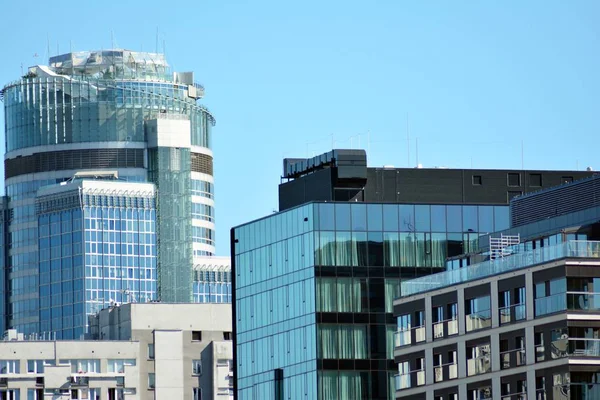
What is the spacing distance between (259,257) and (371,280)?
10.3 meters

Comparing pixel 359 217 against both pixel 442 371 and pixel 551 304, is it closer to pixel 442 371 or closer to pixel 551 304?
pixel 442 371

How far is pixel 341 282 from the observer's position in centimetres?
15862

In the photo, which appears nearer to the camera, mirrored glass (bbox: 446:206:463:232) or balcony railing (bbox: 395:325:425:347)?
balcony railing (bbox: 395:325:425:347)

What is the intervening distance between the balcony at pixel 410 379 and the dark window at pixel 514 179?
129 feet

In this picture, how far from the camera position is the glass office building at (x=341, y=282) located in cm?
15750

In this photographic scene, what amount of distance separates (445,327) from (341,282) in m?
24.2

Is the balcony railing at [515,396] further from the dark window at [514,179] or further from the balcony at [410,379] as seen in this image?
the dark window at [514,179]

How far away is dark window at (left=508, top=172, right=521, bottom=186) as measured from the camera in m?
178

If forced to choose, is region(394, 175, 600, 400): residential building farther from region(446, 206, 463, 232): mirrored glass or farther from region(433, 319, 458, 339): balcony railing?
region(446, 206, 463, 232): mirrored glass

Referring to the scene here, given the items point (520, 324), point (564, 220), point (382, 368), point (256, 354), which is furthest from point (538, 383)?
point (256, 354)

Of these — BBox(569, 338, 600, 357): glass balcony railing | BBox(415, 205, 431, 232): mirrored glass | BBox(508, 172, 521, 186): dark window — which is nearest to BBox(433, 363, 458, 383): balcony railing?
BBox(569, 338, 600, 357): glass balcony railing

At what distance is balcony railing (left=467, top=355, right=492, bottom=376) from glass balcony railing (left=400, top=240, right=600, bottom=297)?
4615mm

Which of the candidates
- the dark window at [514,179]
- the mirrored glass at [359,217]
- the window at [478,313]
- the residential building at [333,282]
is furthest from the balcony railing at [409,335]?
the dark window at [514,179]

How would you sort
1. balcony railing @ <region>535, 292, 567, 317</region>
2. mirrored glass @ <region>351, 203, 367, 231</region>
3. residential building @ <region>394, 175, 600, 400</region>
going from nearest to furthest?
residential building @ <region>394, 175, 600, 400</region> < balcony railing @ <region>535, 292, 567, 317</region> < mirrored glass @ <region>351, 203, 367, 231</region>
